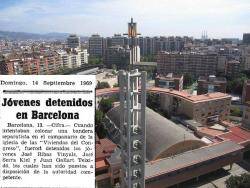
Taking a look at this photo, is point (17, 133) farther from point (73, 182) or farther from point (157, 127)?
point (157, 127)

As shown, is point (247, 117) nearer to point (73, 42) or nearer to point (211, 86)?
point (211, 86)

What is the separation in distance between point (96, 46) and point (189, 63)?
2464 centimetres

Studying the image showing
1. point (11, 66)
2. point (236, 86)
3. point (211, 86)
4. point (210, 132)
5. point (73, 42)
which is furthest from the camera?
point (73, 42)

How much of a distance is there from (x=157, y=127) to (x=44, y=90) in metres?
12.1

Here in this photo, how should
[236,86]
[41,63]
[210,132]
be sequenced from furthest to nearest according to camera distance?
[41,63]
[236,86]
[210,132]

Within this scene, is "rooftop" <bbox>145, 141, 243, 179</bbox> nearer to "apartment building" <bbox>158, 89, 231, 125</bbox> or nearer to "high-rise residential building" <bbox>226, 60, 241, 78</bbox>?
"apartment building" <bbox>158, 89, 231, 125</bbox>

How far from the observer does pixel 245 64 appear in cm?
3959

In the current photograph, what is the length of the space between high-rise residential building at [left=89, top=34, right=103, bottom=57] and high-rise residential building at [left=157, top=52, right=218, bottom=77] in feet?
66.7

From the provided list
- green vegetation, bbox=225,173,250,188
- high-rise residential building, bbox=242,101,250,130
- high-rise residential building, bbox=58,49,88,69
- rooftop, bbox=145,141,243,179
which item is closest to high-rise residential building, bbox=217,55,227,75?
high-rise residential building, bbox=242,101,250,130

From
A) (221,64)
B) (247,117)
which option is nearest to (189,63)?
(221,64)

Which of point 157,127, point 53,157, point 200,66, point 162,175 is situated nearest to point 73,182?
point 53,157

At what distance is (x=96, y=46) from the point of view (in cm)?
5875

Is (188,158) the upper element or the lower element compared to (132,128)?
lower

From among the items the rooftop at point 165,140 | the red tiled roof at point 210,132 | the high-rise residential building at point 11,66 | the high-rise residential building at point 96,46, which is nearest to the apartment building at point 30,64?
the high-rise residential building at point 11,66
